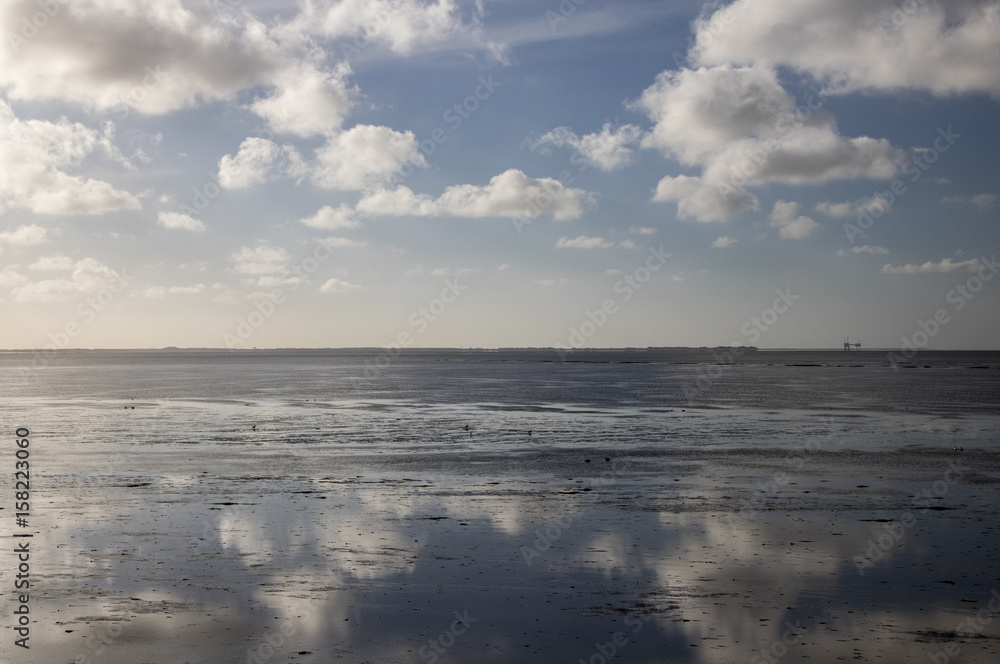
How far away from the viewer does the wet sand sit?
11.5 meters

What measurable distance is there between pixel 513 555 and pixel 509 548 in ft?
1.81

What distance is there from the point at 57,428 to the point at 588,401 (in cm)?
3868

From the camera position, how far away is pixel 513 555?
52.8ft

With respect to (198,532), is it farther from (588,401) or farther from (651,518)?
(588,401)

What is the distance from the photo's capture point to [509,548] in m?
16.6

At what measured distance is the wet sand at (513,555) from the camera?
11500 millimetres

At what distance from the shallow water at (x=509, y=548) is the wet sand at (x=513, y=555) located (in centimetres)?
7

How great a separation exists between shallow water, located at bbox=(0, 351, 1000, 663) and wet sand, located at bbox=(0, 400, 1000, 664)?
0.07 meters

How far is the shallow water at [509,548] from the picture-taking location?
38.0ft

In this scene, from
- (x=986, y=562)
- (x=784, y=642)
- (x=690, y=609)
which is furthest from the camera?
(x=986, y=562)

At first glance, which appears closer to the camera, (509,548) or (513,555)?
(513,555)

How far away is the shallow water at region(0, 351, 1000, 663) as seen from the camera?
11.6 metres

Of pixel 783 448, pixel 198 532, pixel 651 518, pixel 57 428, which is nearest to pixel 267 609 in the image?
pixel 198 532

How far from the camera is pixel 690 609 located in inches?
500
